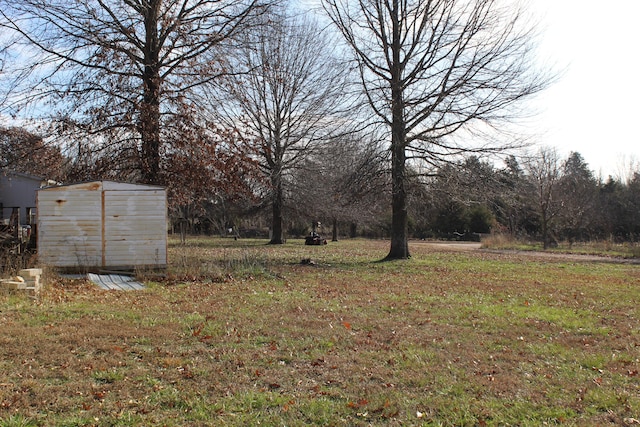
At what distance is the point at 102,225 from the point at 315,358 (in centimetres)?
1006

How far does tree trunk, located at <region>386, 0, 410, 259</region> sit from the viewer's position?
61.6ft

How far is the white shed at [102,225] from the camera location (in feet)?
44.6

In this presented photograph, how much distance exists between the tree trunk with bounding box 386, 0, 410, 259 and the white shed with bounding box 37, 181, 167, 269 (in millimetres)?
8540

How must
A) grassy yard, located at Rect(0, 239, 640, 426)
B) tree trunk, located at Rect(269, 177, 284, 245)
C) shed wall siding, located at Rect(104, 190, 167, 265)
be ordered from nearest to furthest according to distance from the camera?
grassy yard, located at Rect(0, 239, 640, 426)
shed wall siding, located at Rect(104, 190, 167, 265)
tree trunk, located at Rect(269, 177, 284, 245)

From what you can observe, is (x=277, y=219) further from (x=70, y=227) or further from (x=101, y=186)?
(x=70, y=227)

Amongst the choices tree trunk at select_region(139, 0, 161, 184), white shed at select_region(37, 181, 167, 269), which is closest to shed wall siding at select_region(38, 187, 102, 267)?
white shed at select_region(37, 181, 167, 269)

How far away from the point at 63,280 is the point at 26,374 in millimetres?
7440

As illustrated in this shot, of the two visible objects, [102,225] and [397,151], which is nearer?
[102,225]

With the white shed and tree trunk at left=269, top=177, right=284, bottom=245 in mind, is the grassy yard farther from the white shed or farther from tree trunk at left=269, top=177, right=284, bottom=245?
tree trunk at left=269, top=177, right=284, bottom=245

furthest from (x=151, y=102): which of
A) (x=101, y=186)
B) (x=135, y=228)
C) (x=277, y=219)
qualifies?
(x=277, y=219)

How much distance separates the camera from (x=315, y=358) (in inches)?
230

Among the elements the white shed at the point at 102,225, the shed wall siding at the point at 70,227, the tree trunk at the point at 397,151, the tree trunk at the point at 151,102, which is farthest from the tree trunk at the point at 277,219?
the shed wall siding at the point at 70,227

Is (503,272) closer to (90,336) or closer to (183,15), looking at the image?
(90,336)

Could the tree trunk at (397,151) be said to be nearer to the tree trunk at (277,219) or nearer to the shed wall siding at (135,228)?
the shed wall siding at (135,228)
